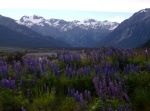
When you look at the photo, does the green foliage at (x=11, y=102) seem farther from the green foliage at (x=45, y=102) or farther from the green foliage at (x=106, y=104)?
the green foliage at (x=106, y=104)

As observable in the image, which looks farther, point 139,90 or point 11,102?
point 139,90

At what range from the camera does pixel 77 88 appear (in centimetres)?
945

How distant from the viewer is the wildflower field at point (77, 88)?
7226mm

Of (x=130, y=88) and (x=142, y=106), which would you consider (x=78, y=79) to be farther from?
(x=142, y=106)

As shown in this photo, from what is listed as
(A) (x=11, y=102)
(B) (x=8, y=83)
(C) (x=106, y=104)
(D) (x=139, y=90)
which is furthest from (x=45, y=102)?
(D) (x=139, y=90)

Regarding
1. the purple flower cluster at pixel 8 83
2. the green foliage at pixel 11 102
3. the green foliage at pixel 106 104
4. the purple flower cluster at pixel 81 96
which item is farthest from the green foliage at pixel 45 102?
the green foliage at pixel 106 104

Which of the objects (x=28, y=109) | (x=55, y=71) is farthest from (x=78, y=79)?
(x=28, y=109)

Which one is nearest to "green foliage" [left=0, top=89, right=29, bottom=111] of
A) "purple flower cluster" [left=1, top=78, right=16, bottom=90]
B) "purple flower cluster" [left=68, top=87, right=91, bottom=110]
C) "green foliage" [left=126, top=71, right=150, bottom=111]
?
"purple flower cluster" [left=1, top=78, right=16, bottom=90]

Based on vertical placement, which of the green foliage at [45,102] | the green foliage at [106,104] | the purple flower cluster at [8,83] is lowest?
the green foliage at [45,102]

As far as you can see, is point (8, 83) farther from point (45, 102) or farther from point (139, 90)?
point (139, 90)

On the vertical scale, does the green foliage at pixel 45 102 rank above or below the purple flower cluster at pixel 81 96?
below

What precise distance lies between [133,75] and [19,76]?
3706 millimetres

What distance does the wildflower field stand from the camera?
723 centimetres

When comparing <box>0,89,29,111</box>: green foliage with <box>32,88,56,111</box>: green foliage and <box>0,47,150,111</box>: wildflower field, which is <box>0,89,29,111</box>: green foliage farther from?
<box>32,88,56,111</box>: green foliage
